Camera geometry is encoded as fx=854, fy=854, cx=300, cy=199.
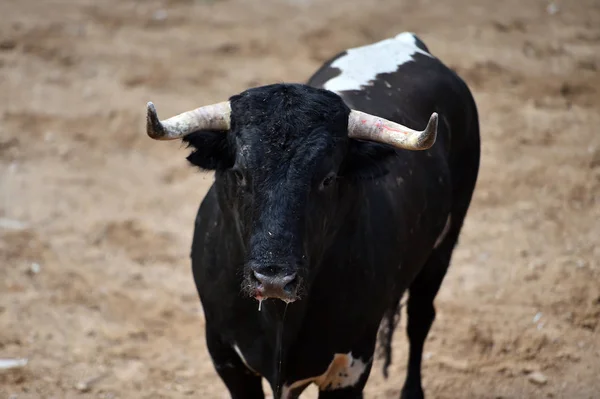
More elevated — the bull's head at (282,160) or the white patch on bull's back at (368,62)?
the white patch on bull's back at (368,62)

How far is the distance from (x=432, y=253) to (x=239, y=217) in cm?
188

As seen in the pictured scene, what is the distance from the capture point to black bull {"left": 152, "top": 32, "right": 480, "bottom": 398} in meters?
3.13

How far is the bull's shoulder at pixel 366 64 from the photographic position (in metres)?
4.47

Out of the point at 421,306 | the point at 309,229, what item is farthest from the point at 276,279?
the point at 421,306

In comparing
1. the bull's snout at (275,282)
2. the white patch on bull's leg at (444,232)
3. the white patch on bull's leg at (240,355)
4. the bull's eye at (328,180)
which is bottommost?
the white patch on bull's leg at (240,355)

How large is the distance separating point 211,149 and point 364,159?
624 mm

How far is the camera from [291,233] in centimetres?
307

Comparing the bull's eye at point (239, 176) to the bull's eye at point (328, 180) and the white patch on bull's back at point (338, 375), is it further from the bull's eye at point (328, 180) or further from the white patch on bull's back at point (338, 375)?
the white patch on bull's back at point (338, 375)

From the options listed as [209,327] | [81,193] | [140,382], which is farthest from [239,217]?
[81,193]

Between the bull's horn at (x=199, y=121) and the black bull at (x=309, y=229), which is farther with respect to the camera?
the bull's horn at (x=199, y=121)

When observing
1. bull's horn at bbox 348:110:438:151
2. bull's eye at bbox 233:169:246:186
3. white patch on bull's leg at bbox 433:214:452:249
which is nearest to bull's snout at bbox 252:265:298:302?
bull's eye at bbox 233:169:246:186

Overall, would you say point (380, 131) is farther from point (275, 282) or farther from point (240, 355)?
point (240, 355)

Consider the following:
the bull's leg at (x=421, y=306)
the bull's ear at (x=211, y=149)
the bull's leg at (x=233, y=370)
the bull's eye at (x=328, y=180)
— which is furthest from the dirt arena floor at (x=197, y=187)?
the bull's eye at (x=328, y=180)

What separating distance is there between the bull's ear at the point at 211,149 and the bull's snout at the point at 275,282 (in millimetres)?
589
